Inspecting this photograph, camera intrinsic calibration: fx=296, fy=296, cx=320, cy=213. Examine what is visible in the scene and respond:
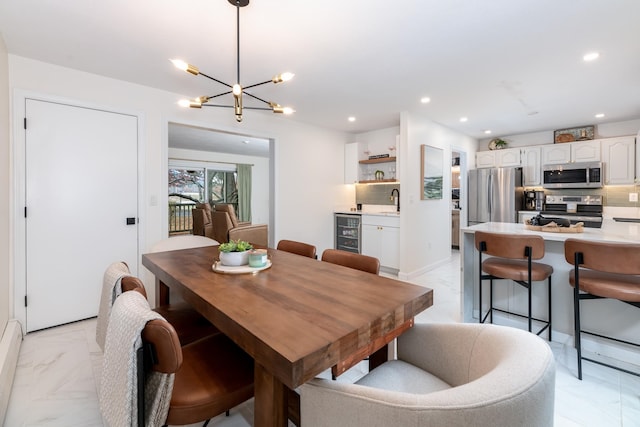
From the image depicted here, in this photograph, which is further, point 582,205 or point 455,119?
point 582,205

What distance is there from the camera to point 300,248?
239 centimetres

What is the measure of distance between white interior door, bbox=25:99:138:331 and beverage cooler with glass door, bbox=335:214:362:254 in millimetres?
3138

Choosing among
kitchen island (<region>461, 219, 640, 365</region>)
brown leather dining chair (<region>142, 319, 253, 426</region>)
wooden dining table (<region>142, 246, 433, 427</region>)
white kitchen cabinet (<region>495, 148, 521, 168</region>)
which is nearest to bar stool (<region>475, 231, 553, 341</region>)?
kitchen island (<region>461, 219, 640, 365</region>)

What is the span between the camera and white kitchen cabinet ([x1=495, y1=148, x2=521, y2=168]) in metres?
5.48

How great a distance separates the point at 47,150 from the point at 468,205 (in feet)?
20.6

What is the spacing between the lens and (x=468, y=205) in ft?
19.3

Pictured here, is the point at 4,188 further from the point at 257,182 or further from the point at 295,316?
the point at 257,182

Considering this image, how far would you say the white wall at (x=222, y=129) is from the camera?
2.73 metres

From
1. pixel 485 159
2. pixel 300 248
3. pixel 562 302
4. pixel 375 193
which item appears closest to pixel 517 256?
pixel 562 302

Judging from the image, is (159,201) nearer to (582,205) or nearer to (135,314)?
(135,314)

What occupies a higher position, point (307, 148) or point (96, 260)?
point (307, 148)

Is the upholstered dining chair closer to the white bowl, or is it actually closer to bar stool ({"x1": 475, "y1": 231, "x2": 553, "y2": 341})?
the white bowl

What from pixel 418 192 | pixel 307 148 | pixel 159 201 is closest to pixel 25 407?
pixel 159 201

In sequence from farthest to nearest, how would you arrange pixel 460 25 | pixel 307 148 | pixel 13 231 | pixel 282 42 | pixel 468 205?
1. pixel 468 205
2. pixel 307 148
3. pixel 13 231
4. pixel 282 42
5. pixel 460 25
